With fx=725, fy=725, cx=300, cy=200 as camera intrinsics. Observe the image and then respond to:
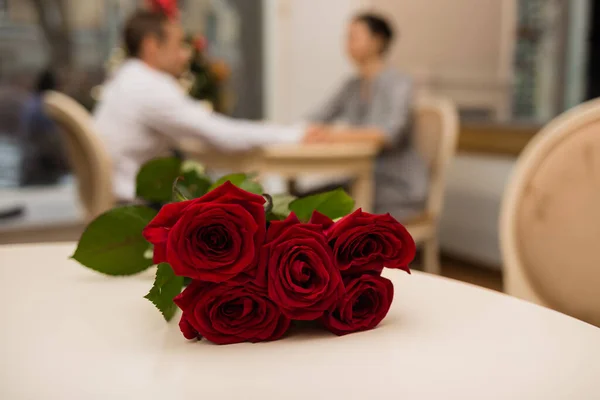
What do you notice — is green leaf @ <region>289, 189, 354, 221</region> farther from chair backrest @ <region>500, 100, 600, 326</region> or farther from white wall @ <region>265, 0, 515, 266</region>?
white wall @ <region>265, 0, 515, 266</region>

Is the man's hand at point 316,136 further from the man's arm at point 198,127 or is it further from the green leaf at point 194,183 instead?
the green leaf at point 194,183

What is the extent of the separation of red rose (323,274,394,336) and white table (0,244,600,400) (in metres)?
0.01

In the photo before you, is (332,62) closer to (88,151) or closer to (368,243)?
(88,151)

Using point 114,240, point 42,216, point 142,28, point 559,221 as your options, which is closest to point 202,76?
point 142,28

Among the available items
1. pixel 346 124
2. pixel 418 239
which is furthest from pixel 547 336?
pixel 346 124

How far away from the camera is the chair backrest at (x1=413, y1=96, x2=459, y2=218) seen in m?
2.73

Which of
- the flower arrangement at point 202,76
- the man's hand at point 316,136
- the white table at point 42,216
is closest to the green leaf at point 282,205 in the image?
the man's hand at point 316,136

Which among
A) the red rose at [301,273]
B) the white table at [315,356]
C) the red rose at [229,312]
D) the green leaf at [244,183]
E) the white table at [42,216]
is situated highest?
the green leaf at [244,183]

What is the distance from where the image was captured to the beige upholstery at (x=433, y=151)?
2.73 metres

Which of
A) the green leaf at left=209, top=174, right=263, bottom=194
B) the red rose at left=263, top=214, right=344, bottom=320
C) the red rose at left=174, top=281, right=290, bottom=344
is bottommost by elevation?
the red rose at left=174, top=281, right=290, bottom=344

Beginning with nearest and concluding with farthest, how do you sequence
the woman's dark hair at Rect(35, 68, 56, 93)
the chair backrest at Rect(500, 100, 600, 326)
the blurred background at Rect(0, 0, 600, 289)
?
the chair backrest at Rect(500, 100, 600, 326), the blurred background at Rect(0, 0, 600, 289), the woman's dark hair at Rect(35, 68, 56, 93)

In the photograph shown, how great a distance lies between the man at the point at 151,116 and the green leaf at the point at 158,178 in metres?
1.60

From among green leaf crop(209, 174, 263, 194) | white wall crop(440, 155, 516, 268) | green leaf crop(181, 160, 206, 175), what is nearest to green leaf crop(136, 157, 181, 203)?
green leaf crop(181, 160, 206, 175)

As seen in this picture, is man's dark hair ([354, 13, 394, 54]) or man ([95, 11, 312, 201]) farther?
man's dark hair ([354, 13, 394, 54])
